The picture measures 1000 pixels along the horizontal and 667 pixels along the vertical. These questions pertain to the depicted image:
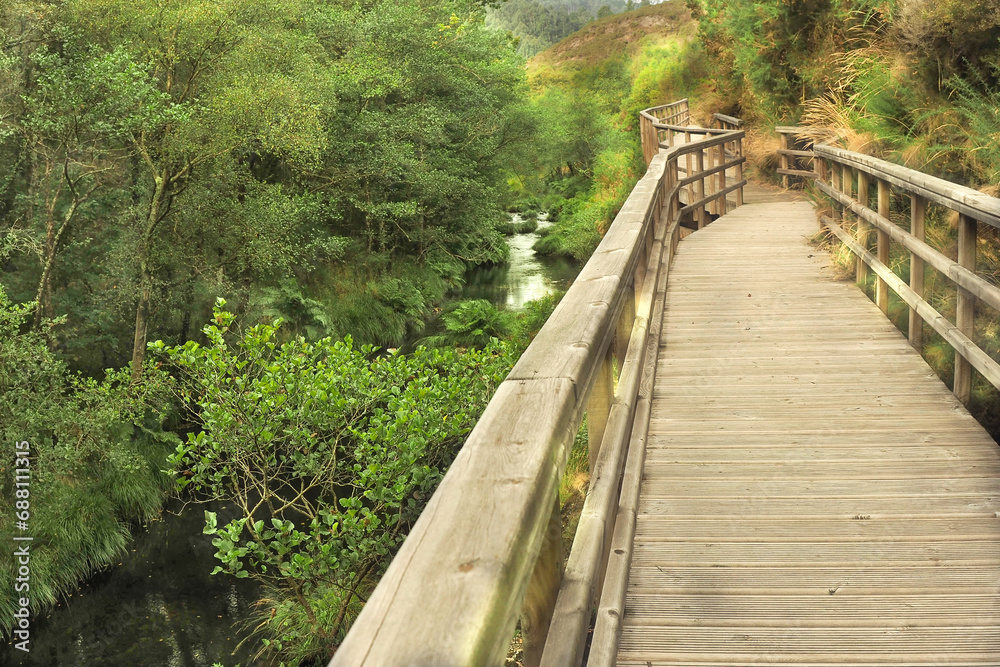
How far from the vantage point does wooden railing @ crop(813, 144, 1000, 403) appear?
Result: 4195mm

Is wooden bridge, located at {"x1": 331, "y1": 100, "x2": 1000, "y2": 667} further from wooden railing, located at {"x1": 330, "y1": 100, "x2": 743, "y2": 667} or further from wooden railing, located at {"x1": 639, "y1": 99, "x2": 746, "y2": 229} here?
wooden railing, located at {"x1": 639, "y1": 99, "x2": 746, "y2": 229}

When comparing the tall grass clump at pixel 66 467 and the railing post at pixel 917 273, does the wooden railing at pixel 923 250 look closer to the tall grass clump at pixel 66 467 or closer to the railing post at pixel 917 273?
the railing post at pixel 917 273

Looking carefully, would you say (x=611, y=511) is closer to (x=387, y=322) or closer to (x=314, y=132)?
(x=314, y=132)

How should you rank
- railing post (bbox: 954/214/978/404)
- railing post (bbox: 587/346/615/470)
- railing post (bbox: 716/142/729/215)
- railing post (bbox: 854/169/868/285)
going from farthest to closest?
railing post (bbox: 716/142/729/215) < railing post (bbox: 854/169/868/285) < railing post (bbox: 954/214/978/404) < railing post (bbox: 587/346/615/470)

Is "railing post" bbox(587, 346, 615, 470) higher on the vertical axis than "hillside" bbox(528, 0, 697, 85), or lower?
lower

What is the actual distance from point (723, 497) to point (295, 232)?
17.0 metres

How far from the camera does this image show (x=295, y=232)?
19500 mm

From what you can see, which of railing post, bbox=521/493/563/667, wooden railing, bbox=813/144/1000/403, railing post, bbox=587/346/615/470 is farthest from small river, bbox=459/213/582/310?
railing post, bbox=521/493/563/667

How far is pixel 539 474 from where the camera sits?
60.1 inches

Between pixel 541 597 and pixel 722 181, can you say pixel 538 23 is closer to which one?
pixel 722 181

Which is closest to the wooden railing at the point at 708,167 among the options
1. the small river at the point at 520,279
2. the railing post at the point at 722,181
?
the railing post at the point at 722,181

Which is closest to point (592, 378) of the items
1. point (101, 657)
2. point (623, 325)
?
point (623, 325)

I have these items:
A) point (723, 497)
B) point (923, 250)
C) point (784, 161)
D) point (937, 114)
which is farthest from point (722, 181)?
point (723, 497)

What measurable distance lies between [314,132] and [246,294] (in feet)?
11.5
